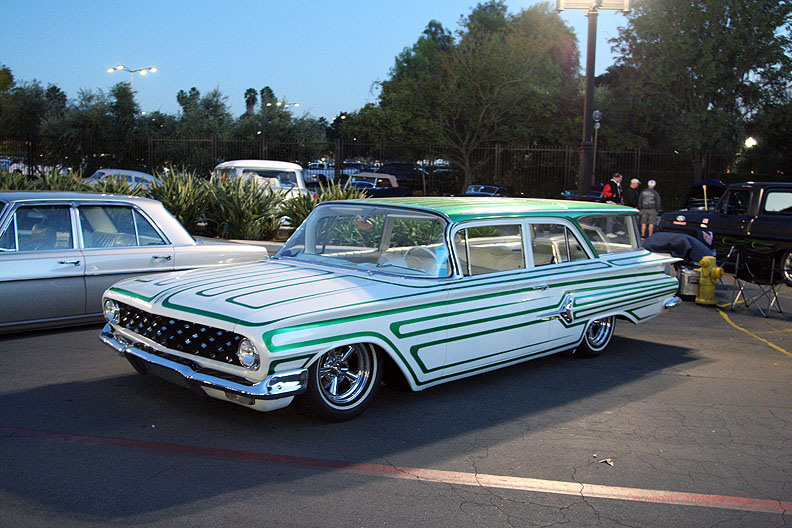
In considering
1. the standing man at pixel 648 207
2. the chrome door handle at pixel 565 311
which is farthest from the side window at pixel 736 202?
the chrome door handle at pixel 565 311

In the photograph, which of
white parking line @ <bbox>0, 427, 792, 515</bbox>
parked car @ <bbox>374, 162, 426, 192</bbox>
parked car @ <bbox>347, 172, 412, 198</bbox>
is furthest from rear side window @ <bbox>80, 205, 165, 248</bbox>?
parked car @ <bbox>374, 162, 426, 192</bbox>

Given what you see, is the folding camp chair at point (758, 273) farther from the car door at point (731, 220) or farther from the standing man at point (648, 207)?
the standing man at point (648, 207)

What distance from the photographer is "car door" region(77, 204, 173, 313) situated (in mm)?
7305

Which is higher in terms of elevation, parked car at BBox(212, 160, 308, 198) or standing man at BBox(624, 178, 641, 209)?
parked car at BBox(212, 160, 308, 198)

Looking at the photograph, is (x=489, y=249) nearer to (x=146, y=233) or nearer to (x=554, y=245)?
(x=554, y=245)

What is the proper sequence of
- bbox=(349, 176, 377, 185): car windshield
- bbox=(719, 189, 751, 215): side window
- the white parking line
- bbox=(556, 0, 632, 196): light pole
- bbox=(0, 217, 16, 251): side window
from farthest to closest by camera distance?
bbox=(349, 176, 377, 185): car windshield < bbox=(556, 0, 632, 196): light pole < bbox=(719, 189, 751, 215): side window < bbox=(0, 217, 16, 251): side window < the white parking line

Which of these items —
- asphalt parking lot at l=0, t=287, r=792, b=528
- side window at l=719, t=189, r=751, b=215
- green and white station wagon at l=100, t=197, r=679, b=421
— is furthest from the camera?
side window at l=719, t=189, r=751, b=215

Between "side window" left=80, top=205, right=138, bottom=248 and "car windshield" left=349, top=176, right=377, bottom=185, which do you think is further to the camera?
"car windshield" left=349, top=176, right=377, bottom=185

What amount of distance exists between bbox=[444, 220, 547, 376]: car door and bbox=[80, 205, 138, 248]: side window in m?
3.90

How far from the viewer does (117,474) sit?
4062 millimetres

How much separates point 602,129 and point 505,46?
5.82 meters

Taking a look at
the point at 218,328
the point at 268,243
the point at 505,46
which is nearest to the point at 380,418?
the point at 218,328

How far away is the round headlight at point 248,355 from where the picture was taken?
4422mm

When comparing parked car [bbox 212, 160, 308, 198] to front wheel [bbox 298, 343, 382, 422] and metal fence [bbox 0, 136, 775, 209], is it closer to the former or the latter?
metal fence [bbox 0, 136, 775, 209]
